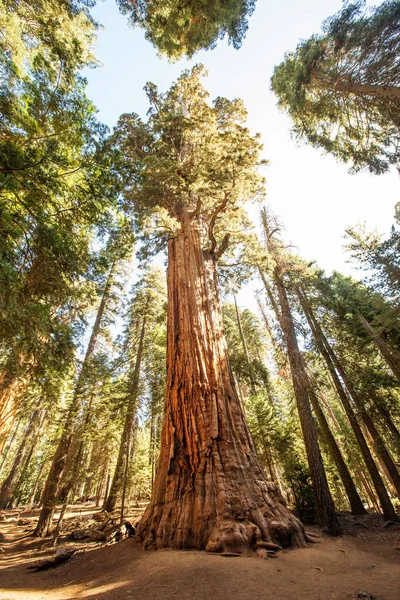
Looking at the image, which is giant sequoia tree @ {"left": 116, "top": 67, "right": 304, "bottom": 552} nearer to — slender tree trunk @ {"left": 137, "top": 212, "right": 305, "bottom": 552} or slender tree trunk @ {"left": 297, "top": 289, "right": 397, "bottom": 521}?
slender tree trunk @ {"left": 137, "top": 212, "right": 305, "bottom": 552}

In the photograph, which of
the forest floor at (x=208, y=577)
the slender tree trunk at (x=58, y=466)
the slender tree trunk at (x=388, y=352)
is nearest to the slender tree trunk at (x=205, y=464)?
the forest floor at (x=208, y=577)

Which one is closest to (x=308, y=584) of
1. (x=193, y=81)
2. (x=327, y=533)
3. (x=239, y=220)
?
(x=327, y=533)

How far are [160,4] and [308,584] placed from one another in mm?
12274

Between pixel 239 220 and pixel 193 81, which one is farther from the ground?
pixel 193 81

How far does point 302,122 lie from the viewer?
417 inches

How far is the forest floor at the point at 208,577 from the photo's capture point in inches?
94.5

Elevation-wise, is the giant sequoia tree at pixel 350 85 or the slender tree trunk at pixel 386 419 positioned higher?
the giant sequoia tree at pixel 350 85

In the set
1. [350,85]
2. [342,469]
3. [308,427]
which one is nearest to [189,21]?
[350,85]

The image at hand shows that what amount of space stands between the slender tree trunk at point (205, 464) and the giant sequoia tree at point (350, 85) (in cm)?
879

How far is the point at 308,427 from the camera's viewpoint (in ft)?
27.5

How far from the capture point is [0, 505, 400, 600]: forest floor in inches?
94.5

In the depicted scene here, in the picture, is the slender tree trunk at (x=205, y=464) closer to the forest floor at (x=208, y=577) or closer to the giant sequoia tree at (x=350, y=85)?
the forest floor at (x=208, y=577)

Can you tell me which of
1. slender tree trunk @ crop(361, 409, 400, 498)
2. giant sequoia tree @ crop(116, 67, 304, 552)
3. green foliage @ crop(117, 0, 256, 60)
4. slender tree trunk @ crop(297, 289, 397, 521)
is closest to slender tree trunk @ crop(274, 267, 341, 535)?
slender tree trunk @ crop(297, 289, 397, 521)

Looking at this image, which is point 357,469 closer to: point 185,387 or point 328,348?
point 328,348
